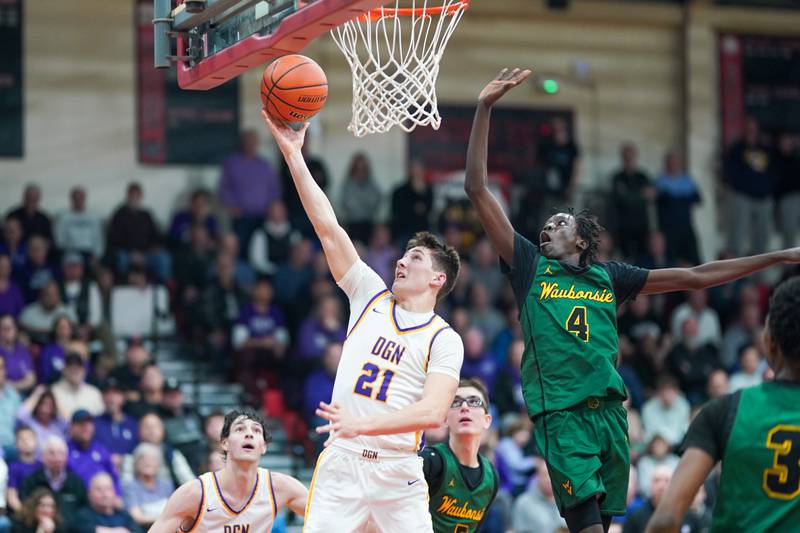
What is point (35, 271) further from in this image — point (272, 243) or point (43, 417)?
point (43, 417)

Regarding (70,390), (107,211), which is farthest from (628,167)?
(70,390)

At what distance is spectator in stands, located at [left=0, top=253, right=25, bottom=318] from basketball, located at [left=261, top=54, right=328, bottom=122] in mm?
7513

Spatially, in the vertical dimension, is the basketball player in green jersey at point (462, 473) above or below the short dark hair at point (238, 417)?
below

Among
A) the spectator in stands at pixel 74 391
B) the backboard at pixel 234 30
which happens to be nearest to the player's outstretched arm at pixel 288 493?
the backboard at pixel 234 30

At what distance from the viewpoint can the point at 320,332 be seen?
14297 mm

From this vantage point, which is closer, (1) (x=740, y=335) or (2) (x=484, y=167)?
(2) (x=484, y=167)

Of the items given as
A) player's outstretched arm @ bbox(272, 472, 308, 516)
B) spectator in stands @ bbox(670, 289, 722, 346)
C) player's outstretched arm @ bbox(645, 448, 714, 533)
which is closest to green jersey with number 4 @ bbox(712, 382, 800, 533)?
player's outstretched arm @ bbox(645, 448, 714, 533)

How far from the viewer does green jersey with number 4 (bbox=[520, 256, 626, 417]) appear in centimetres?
645

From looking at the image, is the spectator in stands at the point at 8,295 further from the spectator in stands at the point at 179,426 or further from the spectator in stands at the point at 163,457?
the spectator in stands at the point at 163,457

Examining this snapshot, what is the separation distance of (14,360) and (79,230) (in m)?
3.16

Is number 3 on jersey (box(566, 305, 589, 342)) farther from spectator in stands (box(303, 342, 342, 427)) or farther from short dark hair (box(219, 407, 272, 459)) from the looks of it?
spectator in stands (box(303, 342, 342, 427))

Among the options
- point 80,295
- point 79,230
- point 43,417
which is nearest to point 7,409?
point 43,417

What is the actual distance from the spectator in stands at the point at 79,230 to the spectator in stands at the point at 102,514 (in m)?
5.01

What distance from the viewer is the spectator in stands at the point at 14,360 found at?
12.4 meters
